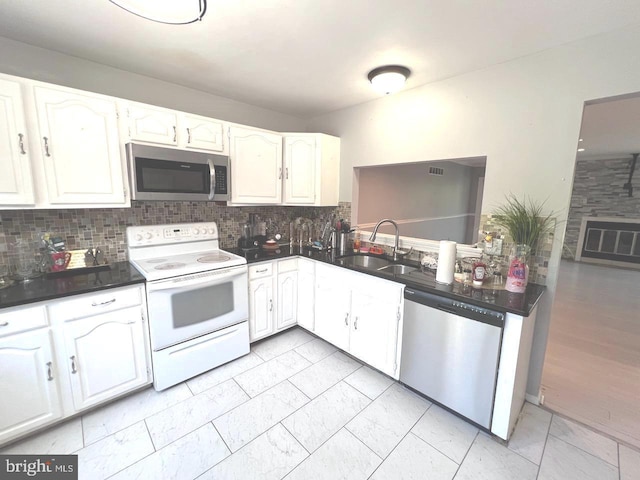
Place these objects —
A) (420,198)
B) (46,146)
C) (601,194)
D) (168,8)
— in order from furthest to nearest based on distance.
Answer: (601,194), (420,198), (46,146), (168,8)

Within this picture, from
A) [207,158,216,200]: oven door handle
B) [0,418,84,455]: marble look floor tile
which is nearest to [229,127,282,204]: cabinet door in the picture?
[207,158,216,200]: oven door handle

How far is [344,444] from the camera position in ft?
5.27

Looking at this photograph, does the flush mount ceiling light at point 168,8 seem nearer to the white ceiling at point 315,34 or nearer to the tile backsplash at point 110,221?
the white ceiling at point 315,34

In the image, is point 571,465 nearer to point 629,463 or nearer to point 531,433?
point 531,433

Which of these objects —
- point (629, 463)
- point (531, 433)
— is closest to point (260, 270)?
point (531, 433)

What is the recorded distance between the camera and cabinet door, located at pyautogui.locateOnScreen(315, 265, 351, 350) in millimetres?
2354

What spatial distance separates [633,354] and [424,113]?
3.02m

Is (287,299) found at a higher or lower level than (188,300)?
lower

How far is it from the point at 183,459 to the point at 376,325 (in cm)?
147

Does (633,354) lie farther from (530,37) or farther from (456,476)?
(530,37)

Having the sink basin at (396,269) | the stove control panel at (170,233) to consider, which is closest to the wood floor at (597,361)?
the sink basin at (396,269)

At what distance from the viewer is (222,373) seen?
7.28 feet

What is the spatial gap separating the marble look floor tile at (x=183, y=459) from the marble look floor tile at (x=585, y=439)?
2.06 m

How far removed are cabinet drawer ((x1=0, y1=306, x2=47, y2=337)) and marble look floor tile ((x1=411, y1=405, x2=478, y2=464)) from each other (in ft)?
7.58
